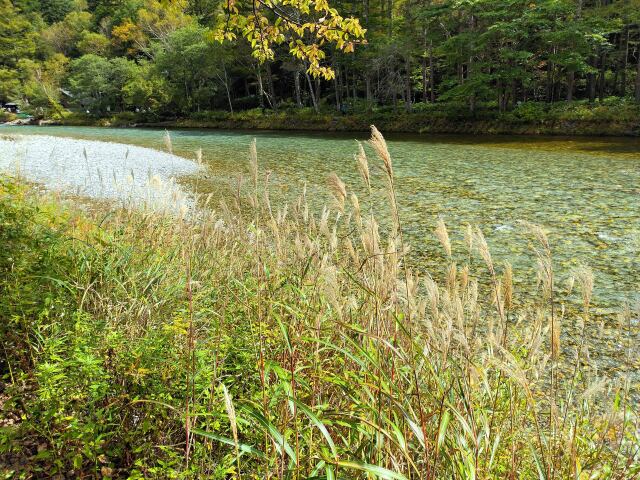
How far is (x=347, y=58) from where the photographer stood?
36938mm

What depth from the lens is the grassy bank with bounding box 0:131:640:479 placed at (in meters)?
1.78

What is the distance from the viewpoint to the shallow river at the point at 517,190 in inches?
276

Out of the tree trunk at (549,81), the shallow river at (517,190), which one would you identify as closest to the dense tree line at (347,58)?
the tree trunk at (549,81)

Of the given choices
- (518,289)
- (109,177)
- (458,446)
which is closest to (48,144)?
(109,177)

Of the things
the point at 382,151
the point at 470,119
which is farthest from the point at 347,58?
the point at 382,151

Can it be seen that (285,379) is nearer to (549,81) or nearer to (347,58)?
(549,81)

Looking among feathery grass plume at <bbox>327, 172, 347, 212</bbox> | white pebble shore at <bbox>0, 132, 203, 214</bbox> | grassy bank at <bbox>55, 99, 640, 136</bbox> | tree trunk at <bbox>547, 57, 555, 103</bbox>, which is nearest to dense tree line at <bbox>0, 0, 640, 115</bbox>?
tree trunk at <bbox>547, 57, 555, 103</bbox>

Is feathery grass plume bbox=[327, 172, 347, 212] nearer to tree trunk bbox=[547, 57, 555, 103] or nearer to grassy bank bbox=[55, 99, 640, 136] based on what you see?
grassy bank bbox=[55, 99, 640, 136]

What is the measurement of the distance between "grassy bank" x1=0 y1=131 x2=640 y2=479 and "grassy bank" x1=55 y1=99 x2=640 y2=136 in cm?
2515

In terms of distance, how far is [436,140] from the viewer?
83.3 feet

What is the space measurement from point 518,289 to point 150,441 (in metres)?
5.22

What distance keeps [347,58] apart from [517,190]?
2892cm

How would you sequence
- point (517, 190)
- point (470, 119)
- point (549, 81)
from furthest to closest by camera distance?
point (549, 81) → point (470, 119) → point (517, 190)

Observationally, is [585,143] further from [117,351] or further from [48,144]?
[48,144]
